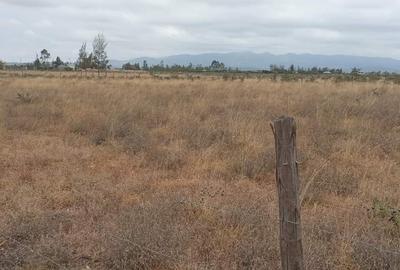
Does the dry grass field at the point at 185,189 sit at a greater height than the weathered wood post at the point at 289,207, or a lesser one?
lesser

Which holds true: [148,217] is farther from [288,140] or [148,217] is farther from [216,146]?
[216,146]

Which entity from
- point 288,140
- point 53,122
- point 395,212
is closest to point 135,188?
point 395,212

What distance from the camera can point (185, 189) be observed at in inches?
254

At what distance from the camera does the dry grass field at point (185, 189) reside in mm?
4195

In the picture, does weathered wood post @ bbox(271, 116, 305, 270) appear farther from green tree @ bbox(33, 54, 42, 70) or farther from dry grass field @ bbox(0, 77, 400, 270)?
green tree @ bbox(33, 54, 42, 70)

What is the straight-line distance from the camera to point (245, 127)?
403 inches

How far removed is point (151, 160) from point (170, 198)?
108 inches

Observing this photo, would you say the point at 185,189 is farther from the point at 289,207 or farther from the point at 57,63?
the point at 57,63

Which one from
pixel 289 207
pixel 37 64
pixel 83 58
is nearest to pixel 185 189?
pixel 289 207

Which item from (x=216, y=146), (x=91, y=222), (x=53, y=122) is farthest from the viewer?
(x=53, y=122)

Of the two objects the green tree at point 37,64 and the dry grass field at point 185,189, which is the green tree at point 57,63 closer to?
the green tree at point 37,64

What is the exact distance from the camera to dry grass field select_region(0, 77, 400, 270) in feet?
13.8

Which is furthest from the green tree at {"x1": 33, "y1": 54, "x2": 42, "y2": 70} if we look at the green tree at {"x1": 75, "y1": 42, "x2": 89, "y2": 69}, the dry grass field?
the dry grass field

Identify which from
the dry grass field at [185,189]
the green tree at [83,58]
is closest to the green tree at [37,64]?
the green tree at [83,58]
